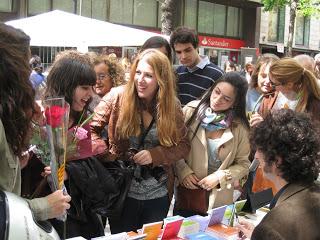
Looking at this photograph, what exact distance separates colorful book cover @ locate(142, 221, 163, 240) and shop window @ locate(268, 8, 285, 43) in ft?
86.6

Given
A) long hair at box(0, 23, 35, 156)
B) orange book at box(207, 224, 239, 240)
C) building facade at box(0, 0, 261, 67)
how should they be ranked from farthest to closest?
building facade at box(0, 0, 261, 67) → orange book at box(207, 224, 239, 240) → long hair at box(0, 23, 35, 156)

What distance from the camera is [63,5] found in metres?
16.8

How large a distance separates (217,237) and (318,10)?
2019 centimetres

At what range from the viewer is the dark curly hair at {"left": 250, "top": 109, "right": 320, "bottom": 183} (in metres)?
2.14

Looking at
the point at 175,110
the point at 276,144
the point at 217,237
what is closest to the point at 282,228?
the point at 276,144

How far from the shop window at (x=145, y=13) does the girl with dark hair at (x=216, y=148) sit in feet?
56.5

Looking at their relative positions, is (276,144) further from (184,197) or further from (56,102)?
(184,197)

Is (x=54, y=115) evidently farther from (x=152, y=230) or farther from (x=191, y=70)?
(x=191, y=70)

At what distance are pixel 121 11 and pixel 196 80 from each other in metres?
15.7

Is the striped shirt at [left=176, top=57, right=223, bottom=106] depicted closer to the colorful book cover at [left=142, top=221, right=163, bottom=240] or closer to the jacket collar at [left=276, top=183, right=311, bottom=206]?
the colorful book cover at [left=142, top=221, right=163, bottom=240]

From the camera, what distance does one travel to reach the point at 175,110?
317 centimetres

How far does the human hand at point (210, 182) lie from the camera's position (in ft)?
10.7

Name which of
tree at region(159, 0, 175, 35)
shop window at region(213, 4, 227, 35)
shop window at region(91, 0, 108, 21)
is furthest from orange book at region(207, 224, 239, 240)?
shop window at region(213, 4, 227, 35)

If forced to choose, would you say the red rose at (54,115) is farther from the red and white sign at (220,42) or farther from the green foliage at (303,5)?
the red and white sign at (220,42)
